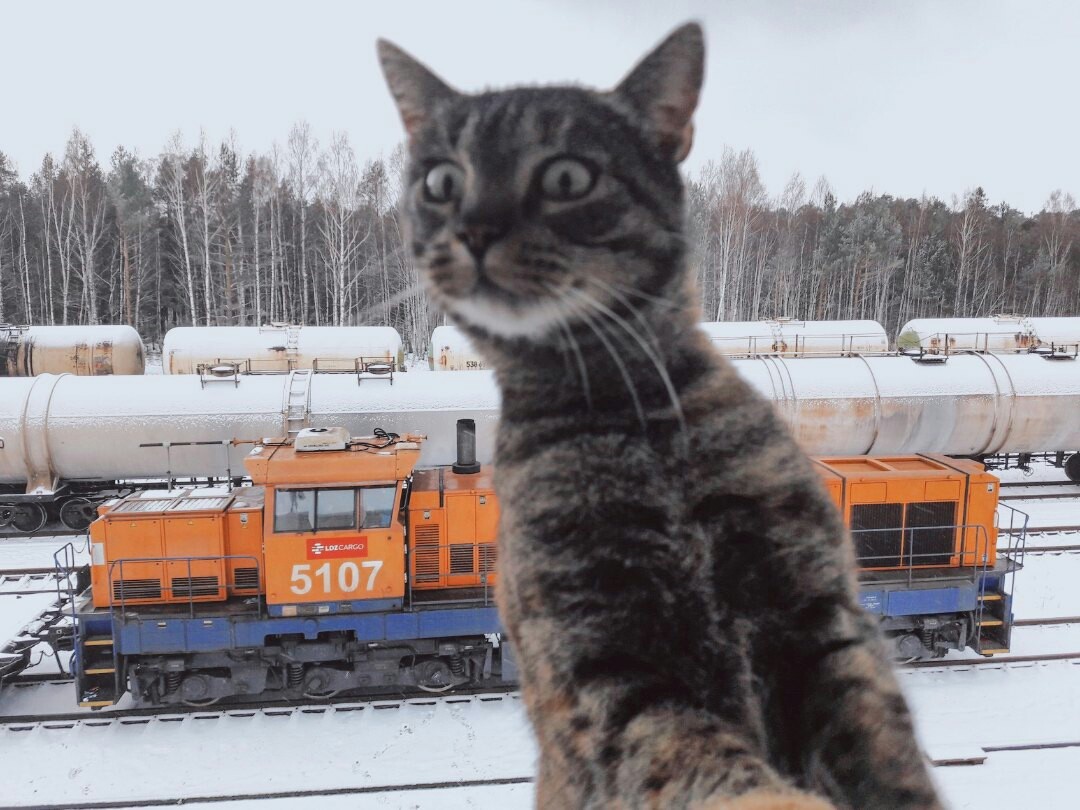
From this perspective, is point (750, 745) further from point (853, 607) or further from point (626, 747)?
point (853, 607)

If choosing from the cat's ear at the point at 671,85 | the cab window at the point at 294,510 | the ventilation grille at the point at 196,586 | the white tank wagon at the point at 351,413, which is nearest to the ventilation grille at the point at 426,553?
the cab window at the point at 294,510

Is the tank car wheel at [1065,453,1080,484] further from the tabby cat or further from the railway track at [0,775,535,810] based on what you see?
the tabby cat

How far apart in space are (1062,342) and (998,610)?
18.1 meters

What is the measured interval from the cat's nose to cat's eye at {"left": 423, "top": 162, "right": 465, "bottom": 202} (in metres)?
0.12

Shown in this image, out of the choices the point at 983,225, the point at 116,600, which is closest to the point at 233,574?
the point at 116,600

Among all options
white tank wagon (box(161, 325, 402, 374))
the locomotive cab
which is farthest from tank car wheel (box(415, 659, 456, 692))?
white tank wagon (box(161, 325, 402, 374))

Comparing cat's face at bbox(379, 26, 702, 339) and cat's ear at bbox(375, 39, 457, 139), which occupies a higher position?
cat's ear at bbox(375, 39, 457, 139)

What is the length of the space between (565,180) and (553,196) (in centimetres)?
4

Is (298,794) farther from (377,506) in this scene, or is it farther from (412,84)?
(412,84)

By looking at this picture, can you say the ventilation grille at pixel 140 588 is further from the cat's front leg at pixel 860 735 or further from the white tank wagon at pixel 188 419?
the cat's front leg at pixel 860 735

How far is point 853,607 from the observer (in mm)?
1349

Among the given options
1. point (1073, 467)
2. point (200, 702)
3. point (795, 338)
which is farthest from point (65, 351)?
point (1073, 467)

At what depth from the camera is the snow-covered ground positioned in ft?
21.5

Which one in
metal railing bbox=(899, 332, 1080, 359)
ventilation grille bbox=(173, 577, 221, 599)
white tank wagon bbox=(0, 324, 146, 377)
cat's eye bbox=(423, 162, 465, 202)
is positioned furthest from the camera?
metal railing bbox=(899, 332, 1080, 359)
